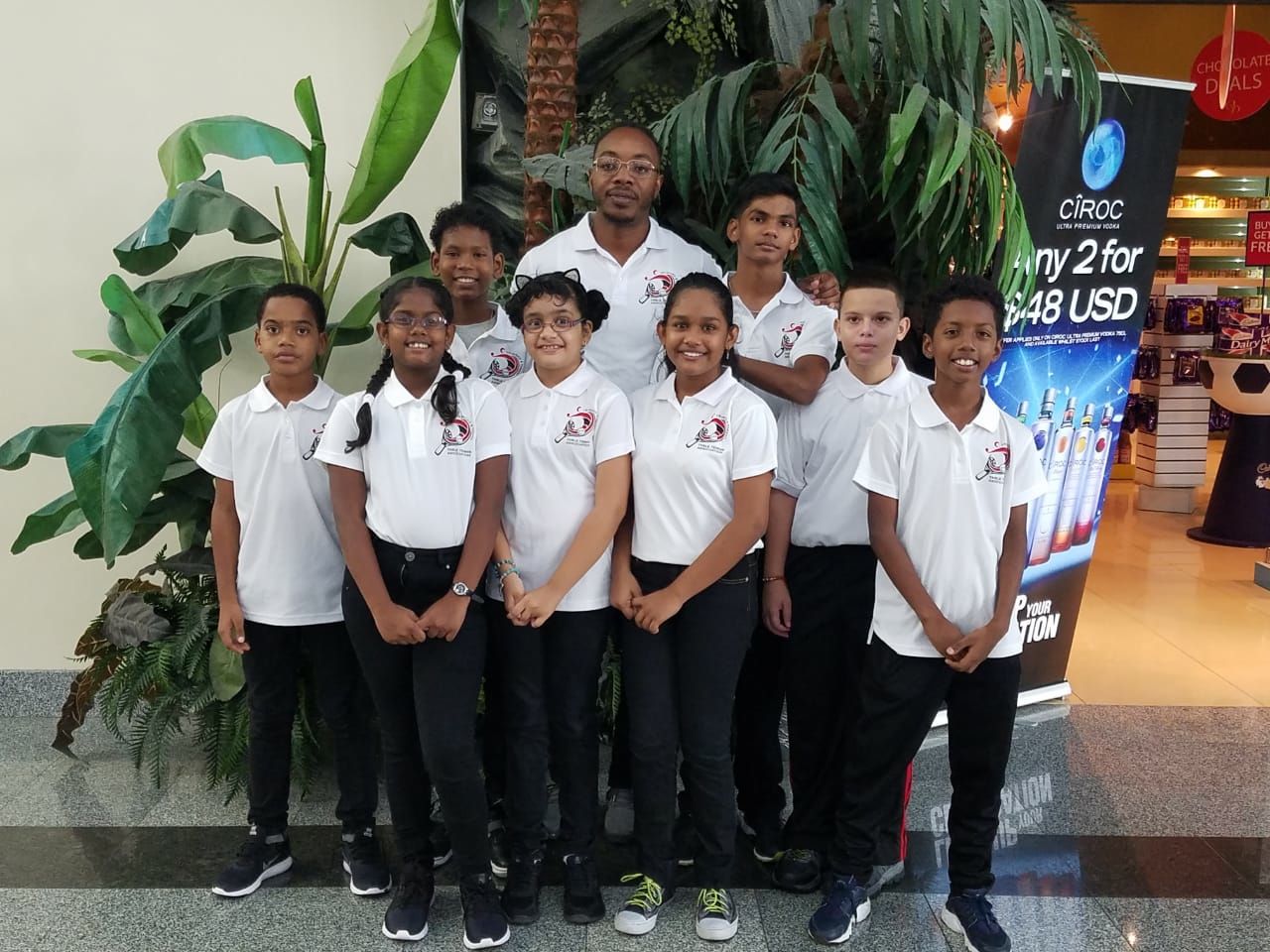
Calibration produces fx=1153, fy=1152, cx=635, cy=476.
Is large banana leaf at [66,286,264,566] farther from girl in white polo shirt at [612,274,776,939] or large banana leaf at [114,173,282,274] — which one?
girl in white polo shirt at [612,274,776,939]

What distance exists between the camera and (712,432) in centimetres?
240

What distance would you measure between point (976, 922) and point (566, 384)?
1.43 metres

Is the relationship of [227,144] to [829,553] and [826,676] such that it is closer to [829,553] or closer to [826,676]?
[829,553]

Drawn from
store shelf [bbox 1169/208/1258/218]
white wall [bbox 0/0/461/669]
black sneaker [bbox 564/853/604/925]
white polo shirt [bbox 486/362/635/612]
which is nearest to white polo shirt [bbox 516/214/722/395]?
white polo shirt [bbox 486/362/635/612]

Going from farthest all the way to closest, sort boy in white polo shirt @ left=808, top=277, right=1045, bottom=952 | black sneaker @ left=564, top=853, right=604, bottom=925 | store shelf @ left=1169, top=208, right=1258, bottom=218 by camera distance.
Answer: store shelf @ left=1169, top=208, right=1258, bottom=218 → black sneaker @ left=564, top=853, right=604, bottom=925 → boy in white polo shirt @ left=808, top=277, right=1045, bottom=952

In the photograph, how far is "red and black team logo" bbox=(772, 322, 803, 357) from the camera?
2.65 metres

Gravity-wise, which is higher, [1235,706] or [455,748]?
[455,748]

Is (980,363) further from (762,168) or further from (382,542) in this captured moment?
(382,542)

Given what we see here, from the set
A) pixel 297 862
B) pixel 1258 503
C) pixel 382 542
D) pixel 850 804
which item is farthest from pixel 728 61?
pixel 1258 503

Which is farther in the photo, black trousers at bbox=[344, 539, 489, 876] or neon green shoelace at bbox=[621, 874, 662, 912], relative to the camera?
neon green shoelace at bbox=[621, 874, 662, 912]

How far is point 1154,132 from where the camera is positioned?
11.6ft

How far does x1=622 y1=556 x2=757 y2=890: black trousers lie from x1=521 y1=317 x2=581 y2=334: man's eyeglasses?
526mm

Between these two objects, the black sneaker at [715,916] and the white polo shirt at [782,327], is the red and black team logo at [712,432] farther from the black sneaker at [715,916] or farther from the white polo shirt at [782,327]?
the black sneaker at [715,916]

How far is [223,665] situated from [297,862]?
599mm
